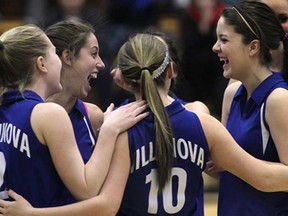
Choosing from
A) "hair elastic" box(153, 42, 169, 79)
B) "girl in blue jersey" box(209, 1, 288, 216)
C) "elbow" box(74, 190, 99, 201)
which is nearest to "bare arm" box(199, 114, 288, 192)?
"girl in blue jersey" box(209, 1, 288, 216)

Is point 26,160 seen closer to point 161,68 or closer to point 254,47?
point 161,68

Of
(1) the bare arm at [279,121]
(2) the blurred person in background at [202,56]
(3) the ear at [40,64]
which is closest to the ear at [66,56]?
(3) the ear at [40,64]

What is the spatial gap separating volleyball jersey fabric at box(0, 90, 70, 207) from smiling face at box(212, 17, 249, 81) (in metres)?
0.84

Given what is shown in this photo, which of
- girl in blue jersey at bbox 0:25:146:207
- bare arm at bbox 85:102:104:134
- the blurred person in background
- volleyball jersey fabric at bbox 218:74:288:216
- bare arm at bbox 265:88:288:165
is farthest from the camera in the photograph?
the blurred person in background

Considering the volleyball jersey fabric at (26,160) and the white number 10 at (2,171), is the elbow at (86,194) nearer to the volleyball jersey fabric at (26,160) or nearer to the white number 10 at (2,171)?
the volleyball jersey fabric at (26,160)

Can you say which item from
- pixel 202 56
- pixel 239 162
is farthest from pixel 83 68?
pixel 202 56

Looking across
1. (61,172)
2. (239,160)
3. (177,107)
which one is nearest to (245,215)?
(239,160)

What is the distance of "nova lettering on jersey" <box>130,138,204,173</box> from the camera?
3359 mm

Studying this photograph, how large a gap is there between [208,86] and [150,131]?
15.4 feet

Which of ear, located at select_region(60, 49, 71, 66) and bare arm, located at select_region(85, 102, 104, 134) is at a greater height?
ear, located at select_region(60, 49, 71, 66)

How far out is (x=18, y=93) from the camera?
3.40 meters

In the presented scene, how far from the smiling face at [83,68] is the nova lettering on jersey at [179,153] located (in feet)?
1.70

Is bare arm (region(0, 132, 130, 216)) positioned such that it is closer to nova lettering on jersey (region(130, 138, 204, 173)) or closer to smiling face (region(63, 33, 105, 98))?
nova lettering on jersey (region(130, 138, 204, 173))

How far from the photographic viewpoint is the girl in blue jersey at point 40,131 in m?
3.28
